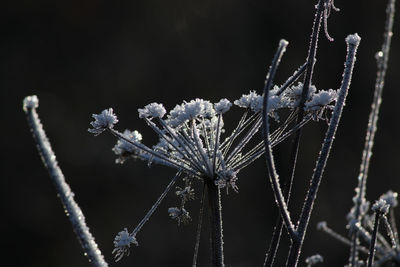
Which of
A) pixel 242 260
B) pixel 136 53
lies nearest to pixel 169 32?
pixel 136 53

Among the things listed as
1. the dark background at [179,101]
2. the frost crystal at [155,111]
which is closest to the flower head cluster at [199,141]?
the frost crystal at [155,111]

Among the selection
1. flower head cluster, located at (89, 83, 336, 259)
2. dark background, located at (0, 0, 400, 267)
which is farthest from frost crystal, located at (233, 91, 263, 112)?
dark background, located at (0, 0, 400, 267)

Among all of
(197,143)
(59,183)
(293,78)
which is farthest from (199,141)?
(59,183)

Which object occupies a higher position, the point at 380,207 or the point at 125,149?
the point at 125,149

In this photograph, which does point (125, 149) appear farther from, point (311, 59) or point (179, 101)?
point (179, 101)

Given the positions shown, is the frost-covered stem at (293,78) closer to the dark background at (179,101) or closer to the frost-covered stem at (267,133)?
the frost-covered stem at (267,133)

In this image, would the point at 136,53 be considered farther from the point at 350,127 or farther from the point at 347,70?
the point at 347,70

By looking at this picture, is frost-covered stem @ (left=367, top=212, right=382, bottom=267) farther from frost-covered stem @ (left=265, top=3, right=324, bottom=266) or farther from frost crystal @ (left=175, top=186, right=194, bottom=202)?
frost crystal @ (left=175, top=186, right=194, bottom=202)
